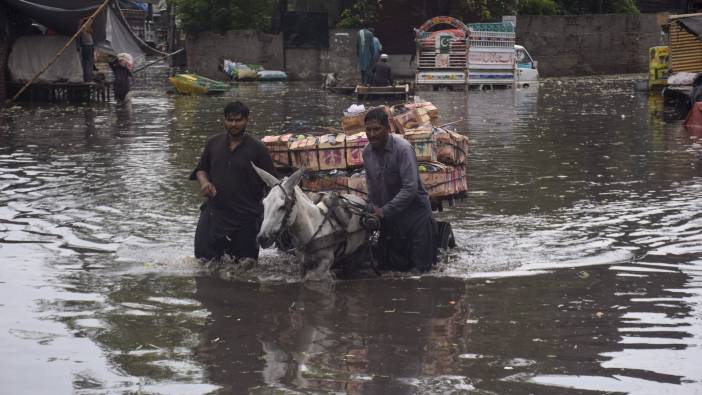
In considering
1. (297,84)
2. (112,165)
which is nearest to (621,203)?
(112,165)

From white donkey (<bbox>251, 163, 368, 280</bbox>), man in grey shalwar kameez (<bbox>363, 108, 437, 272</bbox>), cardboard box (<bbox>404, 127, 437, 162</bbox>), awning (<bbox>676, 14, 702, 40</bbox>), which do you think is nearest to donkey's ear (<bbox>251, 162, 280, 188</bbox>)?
white donkey (<bbox>251, 163, 368, 280</bbox>)

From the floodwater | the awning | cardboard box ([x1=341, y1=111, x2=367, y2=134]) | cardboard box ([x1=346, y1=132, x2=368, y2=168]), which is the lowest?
the floodwater

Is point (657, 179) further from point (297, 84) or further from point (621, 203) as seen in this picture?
point (297, 84)

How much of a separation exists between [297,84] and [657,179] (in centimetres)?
2725

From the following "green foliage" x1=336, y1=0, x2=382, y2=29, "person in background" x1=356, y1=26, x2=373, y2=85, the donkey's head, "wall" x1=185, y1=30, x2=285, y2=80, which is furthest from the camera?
"wall" x1=185, y1=30, x2=285, y2=80

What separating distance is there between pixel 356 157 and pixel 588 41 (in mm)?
38153

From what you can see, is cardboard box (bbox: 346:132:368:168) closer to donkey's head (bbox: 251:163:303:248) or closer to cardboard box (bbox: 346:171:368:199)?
cardboard box (bbox: 346:171:368:199)

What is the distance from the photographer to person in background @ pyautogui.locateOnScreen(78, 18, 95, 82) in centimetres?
2894

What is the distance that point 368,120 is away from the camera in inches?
330

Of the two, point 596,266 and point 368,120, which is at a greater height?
point 368,120

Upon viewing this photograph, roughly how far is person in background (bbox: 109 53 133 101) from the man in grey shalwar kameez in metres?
21.3

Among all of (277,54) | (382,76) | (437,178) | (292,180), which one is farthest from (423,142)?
(277,54)

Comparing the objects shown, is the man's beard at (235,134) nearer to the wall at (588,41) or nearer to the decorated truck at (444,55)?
the decorated truck at (444,55)

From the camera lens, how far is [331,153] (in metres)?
9.13
